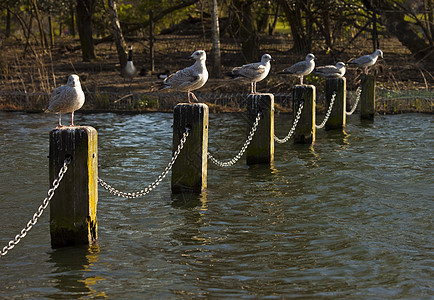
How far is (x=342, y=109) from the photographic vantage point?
57.0ft

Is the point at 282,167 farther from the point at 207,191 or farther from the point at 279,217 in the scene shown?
the point at 279,217

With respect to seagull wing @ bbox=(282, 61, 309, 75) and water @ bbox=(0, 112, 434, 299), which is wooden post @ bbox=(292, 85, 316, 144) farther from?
seagull wing @ bbox=(282, 61, 309, 75)

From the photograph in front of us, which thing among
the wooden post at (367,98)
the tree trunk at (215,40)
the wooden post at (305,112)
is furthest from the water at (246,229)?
the tree trunk at (215,40)

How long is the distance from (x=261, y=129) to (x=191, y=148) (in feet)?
9.37

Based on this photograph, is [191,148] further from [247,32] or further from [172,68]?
[247,32]

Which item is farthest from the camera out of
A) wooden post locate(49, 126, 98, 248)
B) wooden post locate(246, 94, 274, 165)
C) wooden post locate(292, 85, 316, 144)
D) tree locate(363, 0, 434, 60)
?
tree locate(363, 0, 434, 60)

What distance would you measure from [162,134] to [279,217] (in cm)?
782

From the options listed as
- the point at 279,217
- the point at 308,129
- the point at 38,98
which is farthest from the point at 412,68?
the point at 279,217

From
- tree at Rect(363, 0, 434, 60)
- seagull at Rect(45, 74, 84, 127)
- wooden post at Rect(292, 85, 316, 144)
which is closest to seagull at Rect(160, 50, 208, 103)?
seagull at Rect(45, 74, 84, 127)

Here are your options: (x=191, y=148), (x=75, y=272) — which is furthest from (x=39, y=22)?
(x=75, y=272)

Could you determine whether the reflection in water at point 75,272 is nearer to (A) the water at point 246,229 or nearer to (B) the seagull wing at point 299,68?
(A) the water at point 246,229

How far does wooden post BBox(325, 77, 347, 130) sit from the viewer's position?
1706 cm

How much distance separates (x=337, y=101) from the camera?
56.7 feet

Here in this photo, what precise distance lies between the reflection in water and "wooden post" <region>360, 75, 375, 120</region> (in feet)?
38.9
